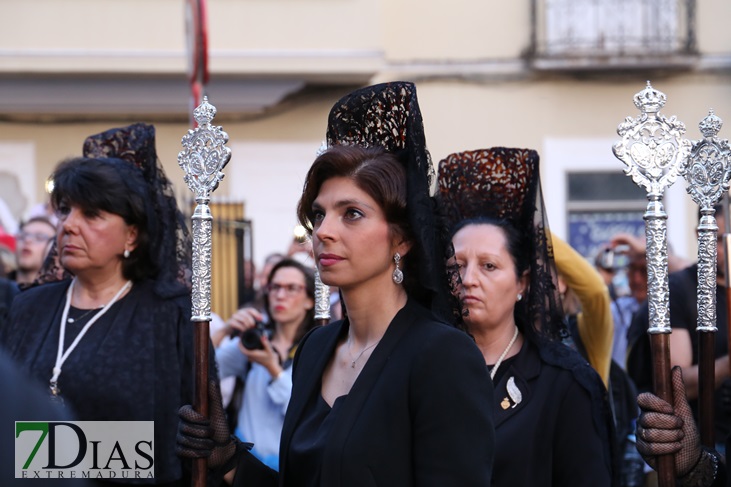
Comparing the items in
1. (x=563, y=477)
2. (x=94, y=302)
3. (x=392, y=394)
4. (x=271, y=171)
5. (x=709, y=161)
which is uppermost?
(x=271, y=171)

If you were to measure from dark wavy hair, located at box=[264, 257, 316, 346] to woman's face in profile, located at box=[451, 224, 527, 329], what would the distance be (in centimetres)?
195

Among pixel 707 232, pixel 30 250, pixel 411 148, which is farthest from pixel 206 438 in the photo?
pixel 30 250

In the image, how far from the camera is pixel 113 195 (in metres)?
4.57

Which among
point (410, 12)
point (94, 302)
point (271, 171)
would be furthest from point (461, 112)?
point (94, 302)

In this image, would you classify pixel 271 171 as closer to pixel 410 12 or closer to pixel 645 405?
pixel 410 12

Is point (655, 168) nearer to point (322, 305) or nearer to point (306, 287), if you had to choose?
point (322, 305)

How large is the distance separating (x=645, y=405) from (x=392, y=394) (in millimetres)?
1028

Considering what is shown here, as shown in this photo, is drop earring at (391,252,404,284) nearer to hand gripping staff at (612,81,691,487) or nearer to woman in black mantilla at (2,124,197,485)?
hand gripping staff at (612,81,691,487)

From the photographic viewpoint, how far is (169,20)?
13898 millimetres

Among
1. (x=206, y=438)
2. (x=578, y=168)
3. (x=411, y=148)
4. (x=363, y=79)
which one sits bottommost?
(x=206, y=438)

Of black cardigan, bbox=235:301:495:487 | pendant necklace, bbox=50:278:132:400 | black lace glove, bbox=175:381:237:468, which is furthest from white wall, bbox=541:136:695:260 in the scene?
black cardigan, bbox=235:301:495:487

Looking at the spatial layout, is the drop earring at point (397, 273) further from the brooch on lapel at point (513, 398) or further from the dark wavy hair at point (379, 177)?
the brooch on lapel at point (513, 398)

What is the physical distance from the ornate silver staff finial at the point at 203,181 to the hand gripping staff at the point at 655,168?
1.21 meters

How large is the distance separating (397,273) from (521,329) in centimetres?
137
